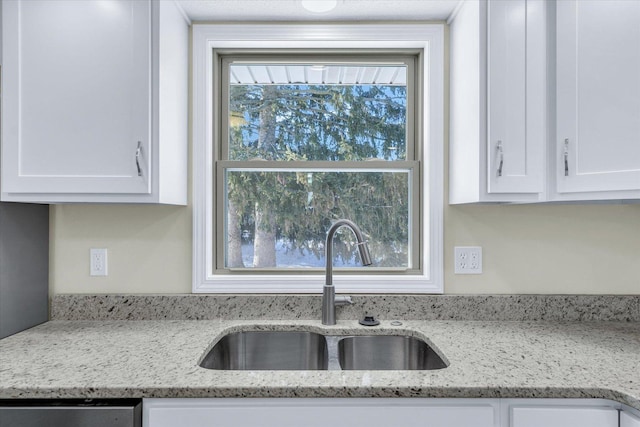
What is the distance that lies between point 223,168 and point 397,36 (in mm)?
964

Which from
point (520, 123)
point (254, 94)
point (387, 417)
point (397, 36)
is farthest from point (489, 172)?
point (254, 94)

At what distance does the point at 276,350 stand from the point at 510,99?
4.23ft

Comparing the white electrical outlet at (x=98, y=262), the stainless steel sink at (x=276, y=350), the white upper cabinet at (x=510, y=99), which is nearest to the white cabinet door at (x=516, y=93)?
the white upper cabinet at (x=510, y=99)

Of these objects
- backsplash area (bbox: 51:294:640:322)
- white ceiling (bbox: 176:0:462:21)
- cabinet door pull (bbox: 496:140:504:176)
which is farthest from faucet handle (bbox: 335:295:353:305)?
white ceiling (bbox: 176:0:462:21)

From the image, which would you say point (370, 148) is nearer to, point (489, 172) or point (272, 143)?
point (272, 143)

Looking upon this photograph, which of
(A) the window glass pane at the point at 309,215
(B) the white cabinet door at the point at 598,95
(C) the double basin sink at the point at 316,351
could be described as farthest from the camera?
(A) the window glass pane at the point at 309,215

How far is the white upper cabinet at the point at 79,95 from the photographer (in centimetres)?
133

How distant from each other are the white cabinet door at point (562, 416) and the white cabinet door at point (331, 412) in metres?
0.06

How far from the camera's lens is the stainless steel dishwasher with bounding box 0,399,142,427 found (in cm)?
97

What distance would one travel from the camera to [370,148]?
1807 millimetres

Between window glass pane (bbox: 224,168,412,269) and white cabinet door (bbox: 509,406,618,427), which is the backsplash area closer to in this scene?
window glass pane (bbox: 224,168,412,269)

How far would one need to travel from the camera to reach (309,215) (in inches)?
70.7

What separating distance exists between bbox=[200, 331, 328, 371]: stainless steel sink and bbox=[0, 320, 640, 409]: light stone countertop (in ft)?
0.22

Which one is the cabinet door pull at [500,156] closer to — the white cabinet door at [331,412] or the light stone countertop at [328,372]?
the light stone countertop at [328,372]
